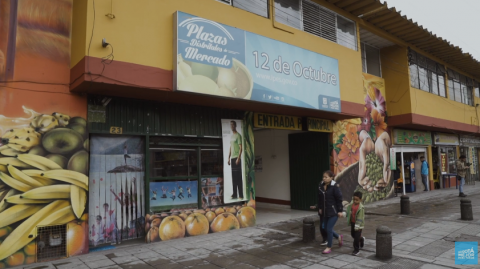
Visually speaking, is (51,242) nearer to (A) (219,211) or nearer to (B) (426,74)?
(A) (219,211)

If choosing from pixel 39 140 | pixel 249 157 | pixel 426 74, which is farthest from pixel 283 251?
pixel 426 74

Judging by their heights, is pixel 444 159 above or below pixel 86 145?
below

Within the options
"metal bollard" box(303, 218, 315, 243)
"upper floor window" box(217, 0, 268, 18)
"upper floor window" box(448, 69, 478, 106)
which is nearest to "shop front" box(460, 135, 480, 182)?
"upper floor window" box(448, 69, 478, 106)

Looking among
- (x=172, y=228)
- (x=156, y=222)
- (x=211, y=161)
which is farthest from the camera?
(x=211, y=161)

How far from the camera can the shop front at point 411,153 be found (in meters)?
15.9

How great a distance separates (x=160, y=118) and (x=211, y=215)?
9.25ft

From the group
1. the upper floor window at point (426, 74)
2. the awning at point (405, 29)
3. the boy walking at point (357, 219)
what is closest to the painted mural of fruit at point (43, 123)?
the boy walking at point (357, 219)

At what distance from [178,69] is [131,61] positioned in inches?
37.2

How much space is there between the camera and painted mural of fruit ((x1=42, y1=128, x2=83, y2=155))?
6094 mm

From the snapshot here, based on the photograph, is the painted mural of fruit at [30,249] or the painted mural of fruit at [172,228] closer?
the painted mural of fruit at [30,249]

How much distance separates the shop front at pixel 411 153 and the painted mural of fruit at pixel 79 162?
44.7 feet

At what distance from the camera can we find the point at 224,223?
27.5 feet

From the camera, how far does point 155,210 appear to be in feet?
24.4

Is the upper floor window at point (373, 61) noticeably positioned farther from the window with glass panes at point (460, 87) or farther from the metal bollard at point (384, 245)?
the metal bollard at point (384, 245)
